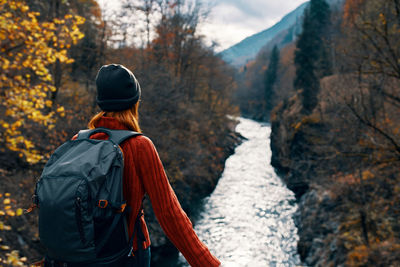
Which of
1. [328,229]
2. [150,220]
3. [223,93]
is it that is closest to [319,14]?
[223,93]

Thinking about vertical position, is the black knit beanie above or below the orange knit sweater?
above

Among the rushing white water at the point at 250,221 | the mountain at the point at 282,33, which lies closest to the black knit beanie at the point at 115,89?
the rushing white water at the point at 250,221

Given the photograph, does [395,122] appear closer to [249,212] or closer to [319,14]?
[249,212]

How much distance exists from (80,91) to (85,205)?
14863mm

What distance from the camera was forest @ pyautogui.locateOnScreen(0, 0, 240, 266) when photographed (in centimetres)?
412

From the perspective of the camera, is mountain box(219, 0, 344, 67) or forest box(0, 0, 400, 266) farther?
mountain box(219, 0, 344, 67)

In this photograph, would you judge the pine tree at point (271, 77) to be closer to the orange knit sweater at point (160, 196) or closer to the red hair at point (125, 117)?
the red hair at point (125, 117)

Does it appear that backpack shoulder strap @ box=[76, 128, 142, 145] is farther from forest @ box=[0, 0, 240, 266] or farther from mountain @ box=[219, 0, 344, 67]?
mountain @ box=[219, 0, 344, 67]

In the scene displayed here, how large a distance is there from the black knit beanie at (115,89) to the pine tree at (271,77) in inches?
2392

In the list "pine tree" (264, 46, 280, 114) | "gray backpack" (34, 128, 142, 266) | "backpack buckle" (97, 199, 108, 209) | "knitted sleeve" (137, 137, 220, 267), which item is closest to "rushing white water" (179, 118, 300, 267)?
"knitted sleeve" (137, 137, 220, 267)

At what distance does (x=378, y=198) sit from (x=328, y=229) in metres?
2.26

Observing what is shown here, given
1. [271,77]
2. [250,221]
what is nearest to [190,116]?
[250,221]

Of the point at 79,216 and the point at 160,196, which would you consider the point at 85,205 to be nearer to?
the point at 79,216

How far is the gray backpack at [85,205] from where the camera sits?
1.17 meters
